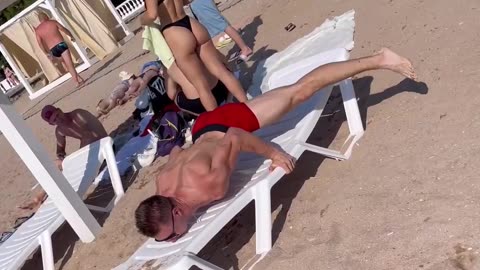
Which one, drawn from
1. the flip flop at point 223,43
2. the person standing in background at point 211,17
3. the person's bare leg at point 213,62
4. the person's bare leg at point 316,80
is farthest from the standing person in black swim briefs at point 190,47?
the flip flop at point 223,43

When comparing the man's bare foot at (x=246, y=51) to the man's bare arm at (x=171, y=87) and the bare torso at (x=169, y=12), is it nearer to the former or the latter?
the man's bare arm at (x=171, y=87)

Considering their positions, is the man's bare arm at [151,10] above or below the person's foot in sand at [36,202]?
above

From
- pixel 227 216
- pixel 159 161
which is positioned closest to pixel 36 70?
pixel 159 161

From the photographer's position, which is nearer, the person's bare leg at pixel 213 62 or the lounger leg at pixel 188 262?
the lounger leg at pixel 188 262

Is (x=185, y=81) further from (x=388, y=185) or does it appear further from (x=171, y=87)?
(x=388, y=185)

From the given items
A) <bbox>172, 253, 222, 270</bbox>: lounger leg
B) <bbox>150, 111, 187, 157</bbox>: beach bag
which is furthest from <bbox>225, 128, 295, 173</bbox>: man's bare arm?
<bbox>150, 111, 187, 157</bbox>: beach bag

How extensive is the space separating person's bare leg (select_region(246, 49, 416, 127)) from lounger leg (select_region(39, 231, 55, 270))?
164 centimetres

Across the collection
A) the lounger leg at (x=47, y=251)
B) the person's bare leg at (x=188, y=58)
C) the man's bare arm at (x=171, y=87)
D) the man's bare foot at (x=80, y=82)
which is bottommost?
the man's bare foot at (x=80, y=82)

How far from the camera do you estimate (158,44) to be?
16.4 feet

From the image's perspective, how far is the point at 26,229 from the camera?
4.88m

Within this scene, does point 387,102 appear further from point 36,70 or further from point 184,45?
point 36,70

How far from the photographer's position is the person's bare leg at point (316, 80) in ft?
12.7

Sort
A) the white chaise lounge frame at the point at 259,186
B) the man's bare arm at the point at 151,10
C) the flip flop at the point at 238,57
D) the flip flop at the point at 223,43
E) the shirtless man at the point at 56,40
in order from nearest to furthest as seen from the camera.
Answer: the white chaise lounge frame at the point at 259,186 < the man's bare arm at the point at 151,10 < the flip flop at the point at 238,57 < the flip flop at the point at 223,43 < the shirtless man at the point at 56,40

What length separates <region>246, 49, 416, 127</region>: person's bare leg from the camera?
3.87 meters
